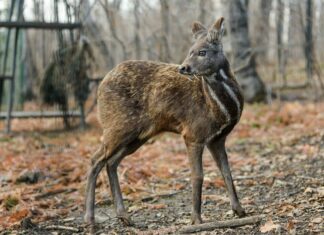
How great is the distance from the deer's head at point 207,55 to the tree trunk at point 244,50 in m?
10.8

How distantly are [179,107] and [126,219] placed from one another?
54.7 inches

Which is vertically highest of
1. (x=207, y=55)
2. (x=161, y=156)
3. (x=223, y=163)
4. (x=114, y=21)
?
(x=114, y=21)

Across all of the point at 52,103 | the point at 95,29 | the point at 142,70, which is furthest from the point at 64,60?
the point at 142,70

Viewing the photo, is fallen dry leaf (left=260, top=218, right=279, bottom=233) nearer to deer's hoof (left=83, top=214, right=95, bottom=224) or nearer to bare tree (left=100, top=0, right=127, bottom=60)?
deer's hoof (left=83, top=214, right=95, bottom=224)

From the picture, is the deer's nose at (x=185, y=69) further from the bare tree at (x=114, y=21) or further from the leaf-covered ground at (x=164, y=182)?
the bare tree at (x=114, y=21)

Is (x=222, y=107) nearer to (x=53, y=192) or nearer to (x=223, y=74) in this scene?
(x=223, y=74)

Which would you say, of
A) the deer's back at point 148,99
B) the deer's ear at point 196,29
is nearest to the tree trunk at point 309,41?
the deer's back at point 148,99

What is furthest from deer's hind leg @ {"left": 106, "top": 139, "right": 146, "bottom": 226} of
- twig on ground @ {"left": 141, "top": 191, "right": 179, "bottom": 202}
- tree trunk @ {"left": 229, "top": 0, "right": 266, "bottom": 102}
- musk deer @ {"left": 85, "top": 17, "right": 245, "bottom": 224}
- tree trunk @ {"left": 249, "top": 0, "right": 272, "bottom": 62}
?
tree trunk @ {"left": 229, "top": 0, "right": 266, "bottom": 102}

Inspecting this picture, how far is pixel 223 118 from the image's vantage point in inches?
243

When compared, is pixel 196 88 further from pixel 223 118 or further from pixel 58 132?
pixel 58 132

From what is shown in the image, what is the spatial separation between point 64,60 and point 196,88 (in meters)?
7.14

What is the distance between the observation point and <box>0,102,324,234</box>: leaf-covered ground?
6.74m

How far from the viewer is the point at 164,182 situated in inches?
354

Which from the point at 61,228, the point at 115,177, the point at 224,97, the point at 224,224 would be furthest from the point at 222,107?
the point at 61,228
